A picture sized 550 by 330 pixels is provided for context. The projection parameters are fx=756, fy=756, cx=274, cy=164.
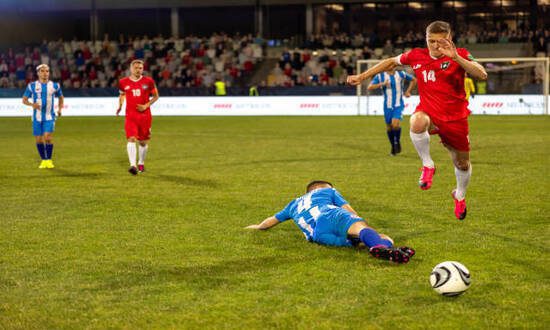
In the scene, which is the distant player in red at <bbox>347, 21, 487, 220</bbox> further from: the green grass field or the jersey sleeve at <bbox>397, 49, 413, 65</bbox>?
the green grass field

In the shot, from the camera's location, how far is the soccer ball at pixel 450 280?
541 centimetres

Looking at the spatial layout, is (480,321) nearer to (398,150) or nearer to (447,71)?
(447,71)

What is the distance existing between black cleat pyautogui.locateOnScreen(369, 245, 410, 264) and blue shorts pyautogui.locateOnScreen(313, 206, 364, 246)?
1.72 feet

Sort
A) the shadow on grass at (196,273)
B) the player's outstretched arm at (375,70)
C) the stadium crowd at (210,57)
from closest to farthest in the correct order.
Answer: the shadow on grass at (196,273) → the player's outstretched arm at (375,70) → the stadium crowd at (210,57)

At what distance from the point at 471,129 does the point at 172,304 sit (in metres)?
19.7

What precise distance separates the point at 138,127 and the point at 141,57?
31.0 m

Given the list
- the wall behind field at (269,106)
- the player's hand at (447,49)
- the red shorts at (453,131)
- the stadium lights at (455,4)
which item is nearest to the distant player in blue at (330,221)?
the red shorts at (453,131)

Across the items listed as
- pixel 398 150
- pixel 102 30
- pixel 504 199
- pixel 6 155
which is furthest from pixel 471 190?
pixel 102 30

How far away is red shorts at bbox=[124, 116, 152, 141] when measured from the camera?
1379cm

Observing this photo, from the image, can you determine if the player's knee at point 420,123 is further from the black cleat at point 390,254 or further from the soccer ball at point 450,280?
the soccer ball at point 450,280

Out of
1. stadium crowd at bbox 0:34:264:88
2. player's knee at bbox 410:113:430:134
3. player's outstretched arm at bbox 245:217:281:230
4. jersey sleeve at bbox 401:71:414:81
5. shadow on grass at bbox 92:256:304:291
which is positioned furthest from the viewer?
stadium crowd at bbox 0:34:264:88

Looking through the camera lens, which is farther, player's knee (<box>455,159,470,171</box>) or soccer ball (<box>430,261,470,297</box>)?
player's knee (<box>455,159,470,171</box>)

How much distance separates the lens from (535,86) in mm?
31750

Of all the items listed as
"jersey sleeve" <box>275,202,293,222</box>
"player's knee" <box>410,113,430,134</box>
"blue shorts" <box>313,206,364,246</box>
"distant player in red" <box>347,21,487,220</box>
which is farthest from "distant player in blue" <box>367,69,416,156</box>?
"blue shorts" <box>313,206,364,246</box>
